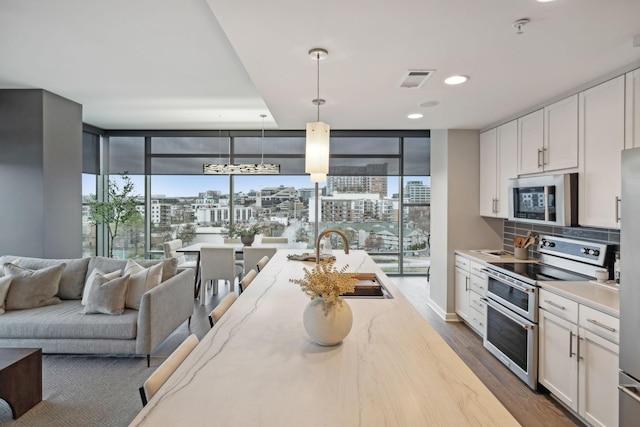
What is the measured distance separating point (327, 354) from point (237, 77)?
10.9ft

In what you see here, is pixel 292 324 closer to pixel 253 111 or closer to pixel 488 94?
pixel 488 94

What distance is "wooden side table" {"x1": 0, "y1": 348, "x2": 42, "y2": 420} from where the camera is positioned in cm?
235

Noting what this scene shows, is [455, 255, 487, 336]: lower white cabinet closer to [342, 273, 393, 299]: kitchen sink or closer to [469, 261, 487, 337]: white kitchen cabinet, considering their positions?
[469, 261, 487, 337]: white kitchen cabinet

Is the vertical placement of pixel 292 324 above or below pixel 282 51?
below

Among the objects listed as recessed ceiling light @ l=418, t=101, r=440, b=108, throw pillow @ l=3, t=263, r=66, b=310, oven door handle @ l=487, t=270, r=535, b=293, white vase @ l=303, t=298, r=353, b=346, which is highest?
recessed ceiling light @ l=418, t=101, r=440, b=108

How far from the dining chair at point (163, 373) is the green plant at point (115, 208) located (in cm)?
546

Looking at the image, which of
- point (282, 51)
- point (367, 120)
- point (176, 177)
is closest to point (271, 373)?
point (282, 51)

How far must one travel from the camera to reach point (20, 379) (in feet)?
8.00

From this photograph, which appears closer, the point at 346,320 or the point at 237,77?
the point at 346,320

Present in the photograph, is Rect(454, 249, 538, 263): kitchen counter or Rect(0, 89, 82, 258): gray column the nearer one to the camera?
Rect(454, 249, 538, 263): kitchen counter

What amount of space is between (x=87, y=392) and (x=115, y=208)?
4117mm

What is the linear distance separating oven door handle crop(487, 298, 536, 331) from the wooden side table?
3.63 metres

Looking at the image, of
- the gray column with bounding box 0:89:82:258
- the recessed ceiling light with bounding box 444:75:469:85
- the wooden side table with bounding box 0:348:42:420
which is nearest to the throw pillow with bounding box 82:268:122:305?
the wooden side table with bounding box 0:348:42:420

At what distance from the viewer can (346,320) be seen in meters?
1.41
